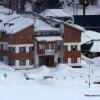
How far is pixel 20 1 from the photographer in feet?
204

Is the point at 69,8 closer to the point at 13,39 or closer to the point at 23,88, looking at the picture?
the point at 13,39

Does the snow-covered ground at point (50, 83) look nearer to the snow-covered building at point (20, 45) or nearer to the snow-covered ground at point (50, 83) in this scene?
the snow-covered ground at point (50, 83)

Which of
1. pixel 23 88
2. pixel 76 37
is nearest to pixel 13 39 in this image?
pixel 76 37

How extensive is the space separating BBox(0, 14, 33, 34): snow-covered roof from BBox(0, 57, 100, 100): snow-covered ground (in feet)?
8.69

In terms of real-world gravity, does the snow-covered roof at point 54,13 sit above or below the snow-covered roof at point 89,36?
above

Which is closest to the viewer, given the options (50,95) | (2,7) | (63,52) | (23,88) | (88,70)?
(50,95)

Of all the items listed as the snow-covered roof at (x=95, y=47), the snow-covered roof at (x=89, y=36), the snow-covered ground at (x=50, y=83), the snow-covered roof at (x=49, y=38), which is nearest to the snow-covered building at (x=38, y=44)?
the snow-covered roof at (x=49, y=38)

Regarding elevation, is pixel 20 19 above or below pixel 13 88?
above

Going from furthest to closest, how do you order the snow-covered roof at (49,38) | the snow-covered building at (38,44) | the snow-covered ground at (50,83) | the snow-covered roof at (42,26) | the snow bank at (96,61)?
1. the snow bank at (96,61)
2. the snow-covered roof at (42,26)
3. the snow-covered roof at (49,38)
4. the snow-covered building at (38,44)
5. the snow-covered ground at (50,83)

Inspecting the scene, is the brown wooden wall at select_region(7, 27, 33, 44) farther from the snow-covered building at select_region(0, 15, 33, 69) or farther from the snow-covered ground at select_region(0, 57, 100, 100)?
the snow-covered ground at select_region(0, 57, 100, 100)

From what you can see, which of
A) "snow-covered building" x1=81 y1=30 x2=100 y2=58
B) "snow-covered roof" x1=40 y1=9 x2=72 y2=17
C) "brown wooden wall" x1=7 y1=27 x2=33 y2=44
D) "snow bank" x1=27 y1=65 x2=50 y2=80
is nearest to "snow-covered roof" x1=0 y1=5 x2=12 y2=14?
"snow-covered roof" x1=40 y1=9 x2=72 y2=17

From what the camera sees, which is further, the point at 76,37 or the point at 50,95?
the point at 76,37

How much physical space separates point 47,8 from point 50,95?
102 feet

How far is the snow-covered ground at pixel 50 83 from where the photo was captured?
2981 cm
